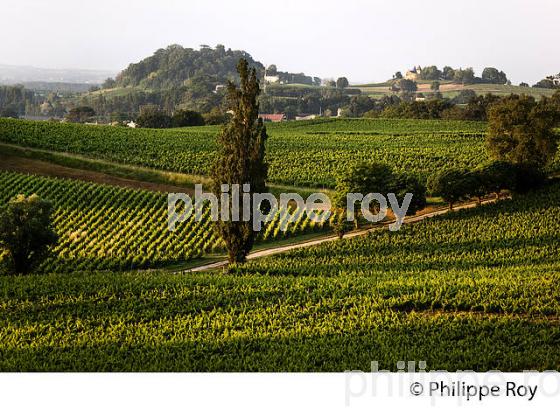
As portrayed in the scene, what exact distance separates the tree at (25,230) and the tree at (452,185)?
20.7m

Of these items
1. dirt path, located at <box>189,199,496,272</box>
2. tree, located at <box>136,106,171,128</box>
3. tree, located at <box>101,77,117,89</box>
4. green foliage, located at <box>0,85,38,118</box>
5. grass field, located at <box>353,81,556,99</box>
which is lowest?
dirt path, located at <box>189,199,496,272</box>

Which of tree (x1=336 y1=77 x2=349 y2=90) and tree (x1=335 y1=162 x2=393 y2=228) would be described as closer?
tree (x1=335 y1=162 x2=393 y2=228)

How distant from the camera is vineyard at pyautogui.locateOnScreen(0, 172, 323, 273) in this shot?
3177 cm

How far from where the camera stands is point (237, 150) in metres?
27.3

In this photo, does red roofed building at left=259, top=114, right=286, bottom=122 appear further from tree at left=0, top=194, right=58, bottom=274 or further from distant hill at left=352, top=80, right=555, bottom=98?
tree at left=0, top=194, right=58, bottom=274

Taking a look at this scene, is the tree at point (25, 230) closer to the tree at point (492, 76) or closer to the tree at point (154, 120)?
the tree at point (154, 120)

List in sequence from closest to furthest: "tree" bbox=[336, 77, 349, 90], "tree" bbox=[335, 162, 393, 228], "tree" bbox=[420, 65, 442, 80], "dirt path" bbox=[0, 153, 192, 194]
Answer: "tree" bbox=[335, 162, 393, 228], "dirt path" bbox=[0, 153, 192, 194], "tree" bbox=[420, 65, 442, 80], "tree" bbox=[336, 77, 349, 90]

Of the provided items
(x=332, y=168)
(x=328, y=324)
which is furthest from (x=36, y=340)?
(x=332, y=168)

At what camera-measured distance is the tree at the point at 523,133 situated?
135 ft

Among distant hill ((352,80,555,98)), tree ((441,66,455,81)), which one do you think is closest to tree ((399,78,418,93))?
distant hill ((352,80,555,98))

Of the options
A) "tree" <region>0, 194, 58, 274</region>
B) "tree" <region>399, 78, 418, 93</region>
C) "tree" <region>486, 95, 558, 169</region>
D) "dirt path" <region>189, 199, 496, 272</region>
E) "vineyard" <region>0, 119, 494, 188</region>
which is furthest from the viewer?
"tree" <region>399, 78, 418, 93</region>

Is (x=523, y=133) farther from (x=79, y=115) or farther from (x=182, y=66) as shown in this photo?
(x=182, y=66)

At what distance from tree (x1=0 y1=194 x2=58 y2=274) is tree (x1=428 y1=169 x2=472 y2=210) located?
2067 centimetres

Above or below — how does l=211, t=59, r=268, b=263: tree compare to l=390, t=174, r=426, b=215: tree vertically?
above
